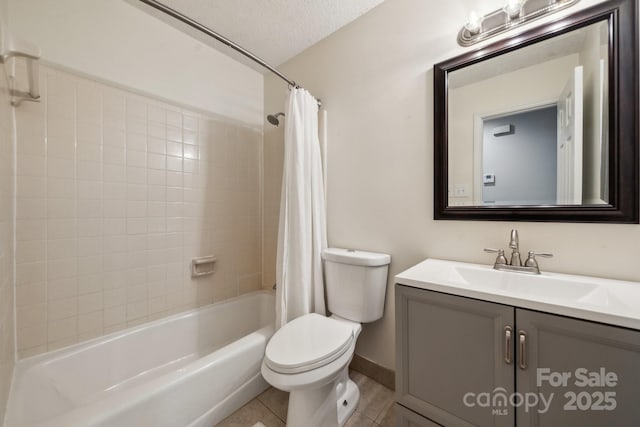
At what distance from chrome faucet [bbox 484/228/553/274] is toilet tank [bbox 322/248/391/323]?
20.6 inches

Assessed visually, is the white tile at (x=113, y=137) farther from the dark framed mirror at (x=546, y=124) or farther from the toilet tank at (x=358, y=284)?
the dark framed mirror at (x=546, y=124)

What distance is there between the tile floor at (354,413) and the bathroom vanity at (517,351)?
382 millimetres

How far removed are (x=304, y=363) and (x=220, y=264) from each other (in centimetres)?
116

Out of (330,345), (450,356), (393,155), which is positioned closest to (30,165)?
(330,345)

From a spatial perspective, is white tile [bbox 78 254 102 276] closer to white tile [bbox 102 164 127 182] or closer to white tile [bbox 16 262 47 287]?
white tile [bbox 16 262 47 287]

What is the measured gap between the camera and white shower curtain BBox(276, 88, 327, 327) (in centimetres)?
148

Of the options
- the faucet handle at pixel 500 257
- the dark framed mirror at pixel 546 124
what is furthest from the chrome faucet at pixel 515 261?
the dark framed mirror at pixel 546 124

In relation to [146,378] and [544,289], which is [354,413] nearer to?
[544,289]

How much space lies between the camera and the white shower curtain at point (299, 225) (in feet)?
4.86

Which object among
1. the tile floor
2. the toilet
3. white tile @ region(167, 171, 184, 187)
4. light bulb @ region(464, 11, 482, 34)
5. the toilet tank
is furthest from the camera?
white tile @ region(167, 171, 184, 187)

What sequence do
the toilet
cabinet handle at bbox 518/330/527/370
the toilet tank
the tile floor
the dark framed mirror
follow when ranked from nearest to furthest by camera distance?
cabinet handle at bbox 518/330/527/370
the dark framed mirror
the toilet
the tile floor
the toilet tank

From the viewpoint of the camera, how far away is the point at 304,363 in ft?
3.18

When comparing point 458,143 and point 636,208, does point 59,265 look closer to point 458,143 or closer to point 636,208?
point 458,143

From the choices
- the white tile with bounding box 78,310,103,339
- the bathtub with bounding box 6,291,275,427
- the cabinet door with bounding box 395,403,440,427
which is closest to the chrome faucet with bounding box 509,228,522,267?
the cabinet door with bounding box 395,403,440,427
